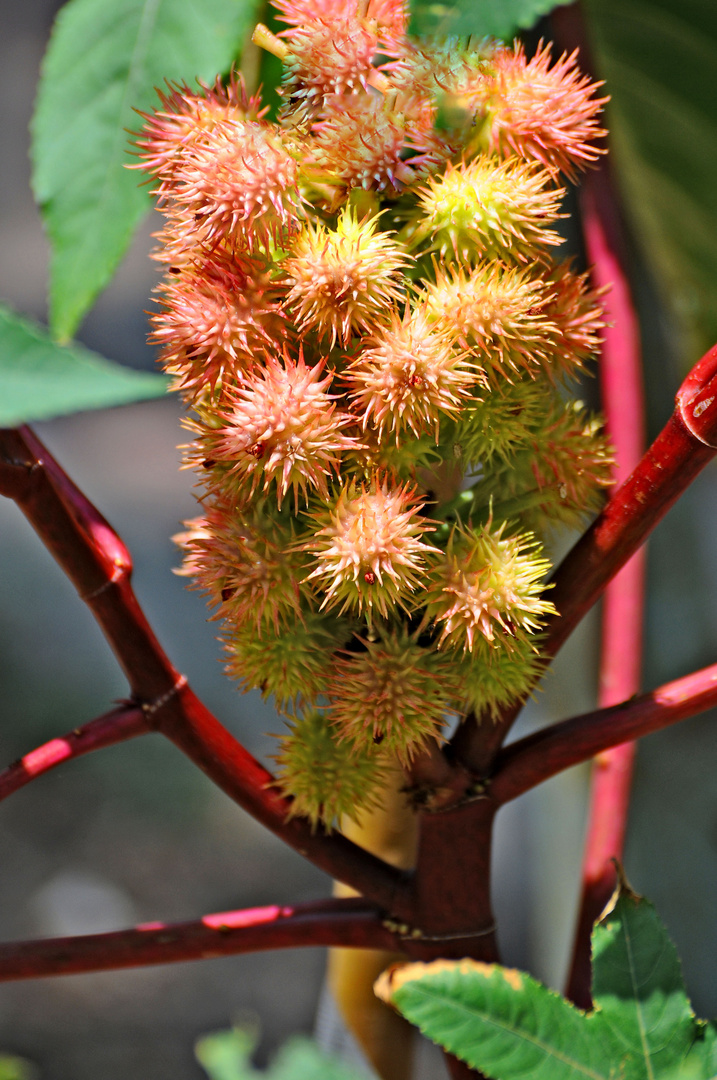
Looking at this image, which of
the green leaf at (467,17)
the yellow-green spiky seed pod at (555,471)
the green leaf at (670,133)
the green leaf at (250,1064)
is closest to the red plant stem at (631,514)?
the yellow-green spiky seed pod at (555,471)

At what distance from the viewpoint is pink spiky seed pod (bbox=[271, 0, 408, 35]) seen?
25 cm

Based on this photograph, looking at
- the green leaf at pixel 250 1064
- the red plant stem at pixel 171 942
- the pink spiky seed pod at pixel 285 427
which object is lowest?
the green leaf at pixel 250 1064

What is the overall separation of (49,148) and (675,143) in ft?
1.54

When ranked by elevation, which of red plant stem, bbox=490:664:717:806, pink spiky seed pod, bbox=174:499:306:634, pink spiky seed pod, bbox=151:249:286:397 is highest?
pink spiky seed pod, bbox=151:249:286:397

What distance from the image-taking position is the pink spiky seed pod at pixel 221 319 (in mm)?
233

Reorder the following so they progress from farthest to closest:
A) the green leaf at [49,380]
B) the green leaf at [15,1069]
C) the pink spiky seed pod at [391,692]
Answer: the green leaf at [15,1069], the pink spiky seed pod at [391,692], the green leaf at [49,380]

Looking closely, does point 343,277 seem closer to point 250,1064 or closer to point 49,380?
point 49,380

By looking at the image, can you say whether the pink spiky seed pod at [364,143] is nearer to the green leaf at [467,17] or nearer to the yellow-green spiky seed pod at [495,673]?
the green leaf at [467,17]

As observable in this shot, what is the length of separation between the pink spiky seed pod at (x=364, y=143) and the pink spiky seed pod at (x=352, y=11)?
0.02m

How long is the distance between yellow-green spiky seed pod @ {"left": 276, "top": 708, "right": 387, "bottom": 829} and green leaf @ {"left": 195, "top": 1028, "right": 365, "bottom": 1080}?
0.19 meters

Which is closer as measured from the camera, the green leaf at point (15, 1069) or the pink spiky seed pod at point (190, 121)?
the pink spiky seed pod at point (190, 121)

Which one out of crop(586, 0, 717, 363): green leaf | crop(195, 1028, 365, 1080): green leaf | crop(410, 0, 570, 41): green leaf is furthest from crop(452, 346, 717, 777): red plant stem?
crop(586, 0, 717, 363): green leaf

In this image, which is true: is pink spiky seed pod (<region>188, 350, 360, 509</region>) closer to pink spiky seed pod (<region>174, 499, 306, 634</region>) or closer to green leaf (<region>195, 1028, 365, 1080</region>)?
pink spiky seed pod (<region>174, 499, 306, 634</region>)

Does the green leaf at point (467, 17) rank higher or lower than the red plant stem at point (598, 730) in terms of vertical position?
higher
